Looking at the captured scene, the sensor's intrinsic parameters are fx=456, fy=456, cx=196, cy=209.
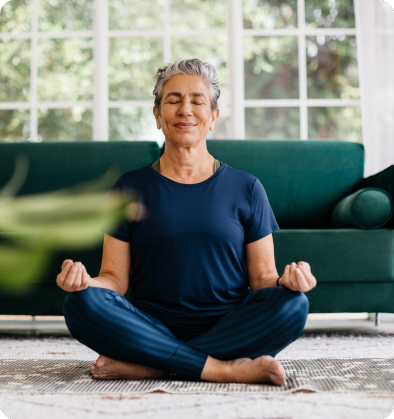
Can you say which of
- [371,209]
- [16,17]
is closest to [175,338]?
[371,209]

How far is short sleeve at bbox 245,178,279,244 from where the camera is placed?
1528 mm

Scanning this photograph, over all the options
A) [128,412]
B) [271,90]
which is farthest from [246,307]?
[271,90]

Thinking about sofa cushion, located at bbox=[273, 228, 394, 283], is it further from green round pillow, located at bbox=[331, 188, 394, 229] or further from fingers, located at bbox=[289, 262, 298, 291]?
fingers, located at bbox=[289, 262, 298, 291]

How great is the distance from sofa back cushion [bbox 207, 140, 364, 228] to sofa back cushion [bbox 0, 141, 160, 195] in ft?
1.72

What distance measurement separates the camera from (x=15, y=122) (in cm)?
372

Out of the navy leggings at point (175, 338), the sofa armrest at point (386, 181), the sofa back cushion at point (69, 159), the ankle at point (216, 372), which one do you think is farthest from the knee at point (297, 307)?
the sofa back cushion at point (69, 159)

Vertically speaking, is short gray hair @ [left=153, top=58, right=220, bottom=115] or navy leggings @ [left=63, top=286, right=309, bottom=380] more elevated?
short gray hair @ [left=153, top=58, right=220, bottom=115]

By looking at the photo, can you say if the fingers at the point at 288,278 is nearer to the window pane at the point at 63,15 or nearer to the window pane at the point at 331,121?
the window pane at the point at 331,121

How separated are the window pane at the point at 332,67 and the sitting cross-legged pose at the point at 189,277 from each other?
2355 mm

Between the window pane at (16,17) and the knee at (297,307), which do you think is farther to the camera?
the window pane at (16,17)

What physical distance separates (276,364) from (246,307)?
183 mm

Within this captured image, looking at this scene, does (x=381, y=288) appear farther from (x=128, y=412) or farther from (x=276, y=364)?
(x=128, y=412)

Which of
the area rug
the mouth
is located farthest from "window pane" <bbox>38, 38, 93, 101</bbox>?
the area rug

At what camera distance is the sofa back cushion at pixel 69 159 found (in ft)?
9.49
